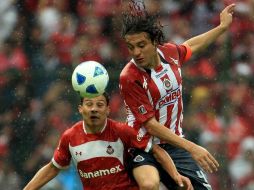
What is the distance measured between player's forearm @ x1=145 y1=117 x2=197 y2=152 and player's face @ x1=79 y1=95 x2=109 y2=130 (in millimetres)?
312

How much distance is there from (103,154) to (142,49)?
784mm

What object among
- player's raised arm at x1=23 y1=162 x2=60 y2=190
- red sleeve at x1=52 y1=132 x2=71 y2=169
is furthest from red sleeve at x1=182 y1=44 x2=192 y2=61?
player's raised arm at x1=23 y1=162 x2=60 y2=190

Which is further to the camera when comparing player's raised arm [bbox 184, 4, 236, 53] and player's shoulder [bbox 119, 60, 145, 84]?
player's raised arm [bbox 184, 4, 236, 53]

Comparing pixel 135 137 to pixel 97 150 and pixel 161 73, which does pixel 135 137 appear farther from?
pixel 161 73

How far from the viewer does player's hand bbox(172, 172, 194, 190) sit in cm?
648

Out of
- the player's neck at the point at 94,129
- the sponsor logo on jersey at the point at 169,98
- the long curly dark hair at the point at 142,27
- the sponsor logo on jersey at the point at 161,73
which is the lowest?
the player's neck at the point at 94,129

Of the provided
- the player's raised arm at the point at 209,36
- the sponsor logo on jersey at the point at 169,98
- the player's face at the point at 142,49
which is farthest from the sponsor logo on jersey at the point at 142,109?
the player's raised arm at the point at 209,36

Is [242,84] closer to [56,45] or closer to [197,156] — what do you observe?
[56,45]

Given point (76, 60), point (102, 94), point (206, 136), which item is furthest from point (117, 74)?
point (102, 94)

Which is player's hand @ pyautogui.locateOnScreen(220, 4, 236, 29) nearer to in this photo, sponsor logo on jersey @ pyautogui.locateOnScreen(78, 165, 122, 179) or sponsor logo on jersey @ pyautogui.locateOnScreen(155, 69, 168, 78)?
sponsor logo on jersey @ pyautogui.locateOnScreen(155, 69, 168, 78)

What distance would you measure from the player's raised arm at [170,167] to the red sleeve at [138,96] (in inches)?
10.2

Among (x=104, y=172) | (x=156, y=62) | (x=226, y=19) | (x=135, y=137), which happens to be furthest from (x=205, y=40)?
(x=104, y=172)

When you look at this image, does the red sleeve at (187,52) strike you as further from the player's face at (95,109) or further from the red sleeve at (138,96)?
the player's face at (95,109)

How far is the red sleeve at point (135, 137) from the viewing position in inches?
259
